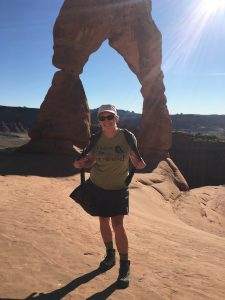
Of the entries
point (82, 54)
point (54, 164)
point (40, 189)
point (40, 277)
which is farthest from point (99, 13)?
point (40, 277)

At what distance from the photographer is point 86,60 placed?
725 inches

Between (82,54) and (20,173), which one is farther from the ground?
(82,54)

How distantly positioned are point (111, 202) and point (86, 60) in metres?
15.6

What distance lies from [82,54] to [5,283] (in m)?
15.9

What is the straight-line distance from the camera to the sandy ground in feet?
11.4

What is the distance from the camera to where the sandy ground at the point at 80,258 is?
347 cm

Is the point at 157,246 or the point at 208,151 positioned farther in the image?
the point at 208,151

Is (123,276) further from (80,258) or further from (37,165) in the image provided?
(37,165)

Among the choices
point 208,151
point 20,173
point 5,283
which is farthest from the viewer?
point 208,151

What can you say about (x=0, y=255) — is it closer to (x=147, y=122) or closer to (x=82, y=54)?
(x=82, y=54)

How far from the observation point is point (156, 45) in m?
20.8

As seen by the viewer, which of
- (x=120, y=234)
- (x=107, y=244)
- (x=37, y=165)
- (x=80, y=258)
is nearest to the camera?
(x=120, y=234)

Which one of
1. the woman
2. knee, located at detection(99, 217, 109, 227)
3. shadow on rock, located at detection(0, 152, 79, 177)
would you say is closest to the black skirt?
the woman

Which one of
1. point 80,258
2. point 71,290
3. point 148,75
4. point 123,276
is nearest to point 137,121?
point 148,75
